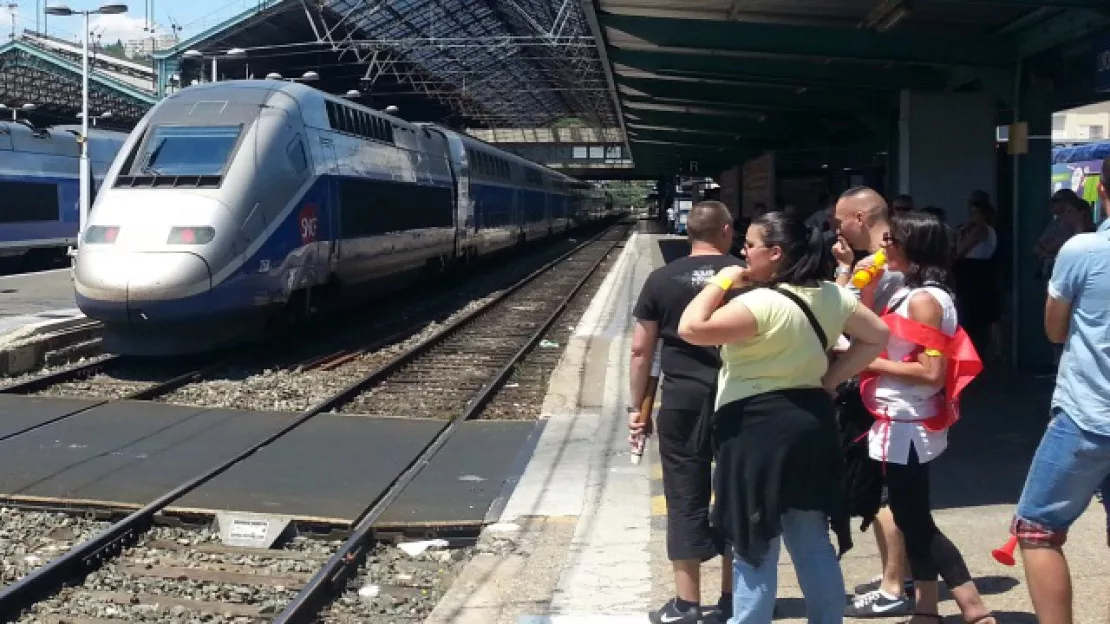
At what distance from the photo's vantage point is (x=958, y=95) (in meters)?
11.8

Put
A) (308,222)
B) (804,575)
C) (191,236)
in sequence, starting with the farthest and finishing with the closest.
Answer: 1. (308,222)
2. (191,236)
3. (804,575)

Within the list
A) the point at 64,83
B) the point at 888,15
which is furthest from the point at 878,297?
the point at 64,83

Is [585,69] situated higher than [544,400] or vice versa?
[585,69]

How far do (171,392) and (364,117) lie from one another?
6.44m

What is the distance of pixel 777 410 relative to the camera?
407 cm

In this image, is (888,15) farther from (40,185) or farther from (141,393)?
(40,185)

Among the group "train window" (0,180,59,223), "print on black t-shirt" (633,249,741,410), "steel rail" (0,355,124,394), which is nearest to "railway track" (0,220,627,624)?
"print on black t-shirt" (633,249,741,410)

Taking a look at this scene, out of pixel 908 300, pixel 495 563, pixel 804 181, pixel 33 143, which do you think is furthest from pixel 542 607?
pixel 33 143

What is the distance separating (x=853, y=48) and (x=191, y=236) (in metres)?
6.44

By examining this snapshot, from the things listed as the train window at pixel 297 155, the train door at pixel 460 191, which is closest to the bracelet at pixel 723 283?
the train window at pixel 297 155

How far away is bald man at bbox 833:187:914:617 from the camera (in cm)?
496

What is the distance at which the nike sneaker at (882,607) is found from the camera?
5031mm

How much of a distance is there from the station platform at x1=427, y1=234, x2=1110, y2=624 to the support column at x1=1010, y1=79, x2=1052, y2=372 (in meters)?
0.42

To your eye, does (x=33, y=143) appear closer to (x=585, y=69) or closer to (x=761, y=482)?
(x=585, y=69)
